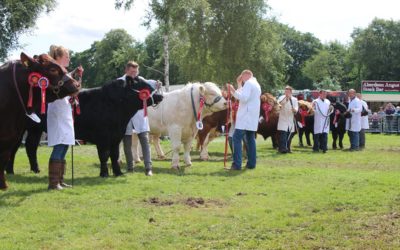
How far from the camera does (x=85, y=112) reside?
9.88 metres

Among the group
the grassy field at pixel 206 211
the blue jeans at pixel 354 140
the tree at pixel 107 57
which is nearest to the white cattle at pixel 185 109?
the grassy field at pixel 206 211

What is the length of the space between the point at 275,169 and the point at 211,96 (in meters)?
2.19

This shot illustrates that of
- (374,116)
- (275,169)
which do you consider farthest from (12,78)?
(374,116)

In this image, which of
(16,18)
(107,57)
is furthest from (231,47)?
(107,57)

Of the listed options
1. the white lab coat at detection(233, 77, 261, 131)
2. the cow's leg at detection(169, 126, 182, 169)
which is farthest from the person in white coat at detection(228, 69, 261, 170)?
the cow's leg at detection(169, 126, 182, 169)

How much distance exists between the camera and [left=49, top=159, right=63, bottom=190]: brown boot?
8.33m

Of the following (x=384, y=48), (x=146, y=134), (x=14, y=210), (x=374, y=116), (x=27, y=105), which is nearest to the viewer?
(x=14, y=210)

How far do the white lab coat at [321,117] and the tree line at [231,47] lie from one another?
6.83m

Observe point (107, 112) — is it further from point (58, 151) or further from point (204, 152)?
point (204, 152)

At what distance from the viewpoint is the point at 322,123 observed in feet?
57.3

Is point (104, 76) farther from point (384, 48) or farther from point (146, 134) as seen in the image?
point (146, 134)

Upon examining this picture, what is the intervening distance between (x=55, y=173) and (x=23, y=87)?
1532 millimetres

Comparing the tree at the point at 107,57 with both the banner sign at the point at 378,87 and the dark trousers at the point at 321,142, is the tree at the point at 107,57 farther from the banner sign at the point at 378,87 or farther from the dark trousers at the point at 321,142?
the dark trousers at the point at 321,142

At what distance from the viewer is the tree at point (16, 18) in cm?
2478
